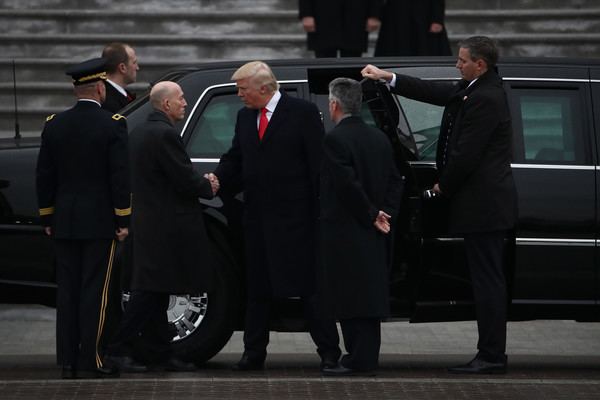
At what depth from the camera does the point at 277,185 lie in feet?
→ 32.9

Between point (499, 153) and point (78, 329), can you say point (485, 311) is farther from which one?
point (78, 329)

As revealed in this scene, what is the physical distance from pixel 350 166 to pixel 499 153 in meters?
0.87

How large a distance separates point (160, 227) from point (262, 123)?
2.65ft

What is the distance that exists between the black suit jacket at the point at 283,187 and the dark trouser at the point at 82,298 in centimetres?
84

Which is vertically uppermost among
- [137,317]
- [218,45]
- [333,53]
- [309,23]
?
[309,23]

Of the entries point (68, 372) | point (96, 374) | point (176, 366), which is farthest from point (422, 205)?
point (68, 372)

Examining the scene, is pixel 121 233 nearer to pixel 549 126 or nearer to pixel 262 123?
pixel 262 123

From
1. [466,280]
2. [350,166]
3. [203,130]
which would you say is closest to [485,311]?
[466,280]

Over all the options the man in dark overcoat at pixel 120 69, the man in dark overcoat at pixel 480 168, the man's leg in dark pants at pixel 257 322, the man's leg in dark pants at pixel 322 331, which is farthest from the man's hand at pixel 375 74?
the man in dark overcoat at pixel 120 69

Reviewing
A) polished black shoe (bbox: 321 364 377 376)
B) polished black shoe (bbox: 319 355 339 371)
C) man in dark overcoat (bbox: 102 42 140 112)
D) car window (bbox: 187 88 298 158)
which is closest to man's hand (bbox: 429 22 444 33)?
man in dark overcoat (bbox: 102 42 140 112)

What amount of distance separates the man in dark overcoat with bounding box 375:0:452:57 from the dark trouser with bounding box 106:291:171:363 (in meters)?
5.72

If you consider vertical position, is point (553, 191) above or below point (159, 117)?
below

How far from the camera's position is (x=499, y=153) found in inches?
393

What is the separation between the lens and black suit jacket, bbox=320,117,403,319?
31.8ft
